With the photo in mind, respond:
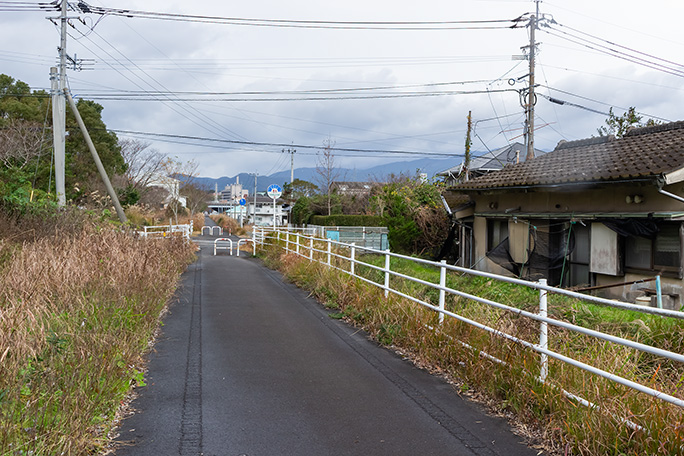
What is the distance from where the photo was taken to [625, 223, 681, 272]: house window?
12.7 m

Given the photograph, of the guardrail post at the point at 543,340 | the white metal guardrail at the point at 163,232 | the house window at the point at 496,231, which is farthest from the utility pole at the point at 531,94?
the guardrail post at the point at 543,340

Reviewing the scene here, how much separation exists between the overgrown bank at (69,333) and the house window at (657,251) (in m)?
10.9

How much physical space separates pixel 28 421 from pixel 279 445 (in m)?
1.75

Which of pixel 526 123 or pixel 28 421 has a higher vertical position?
pixel 526 123

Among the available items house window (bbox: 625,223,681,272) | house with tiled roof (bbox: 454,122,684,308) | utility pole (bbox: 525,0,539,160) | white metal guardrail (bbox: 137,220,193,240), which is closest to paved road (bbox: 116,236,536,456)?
house with tiled roof (bbox: 454,122,684,308)

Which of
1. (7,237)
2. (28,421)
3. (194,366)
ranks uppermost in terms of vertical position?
(7,237)

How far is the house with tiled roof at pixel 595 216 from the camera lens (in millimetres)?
12867

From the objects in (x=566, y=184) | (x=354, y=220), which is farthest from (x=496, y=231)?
(x=354, y=220)

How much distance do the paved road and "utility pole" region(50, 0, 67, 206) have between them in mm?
12934

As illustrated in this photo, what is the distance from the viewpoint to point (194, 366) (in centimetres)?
654

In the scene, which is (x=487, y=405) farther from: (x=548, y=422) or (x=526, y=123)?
(x=526, y=123)

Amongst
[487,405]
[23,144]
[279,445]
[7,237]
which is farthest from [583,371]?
[23,144]

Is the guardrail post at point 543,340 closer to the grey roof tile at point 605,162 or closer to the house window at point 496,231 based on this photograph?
the grey roof tile at point 605,162

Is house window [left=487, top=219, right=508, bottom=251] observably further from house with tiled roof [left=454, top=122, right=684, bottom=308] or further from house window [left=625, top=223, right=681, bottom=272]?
house window [left=625, top=223, right=681, bottom=272]
